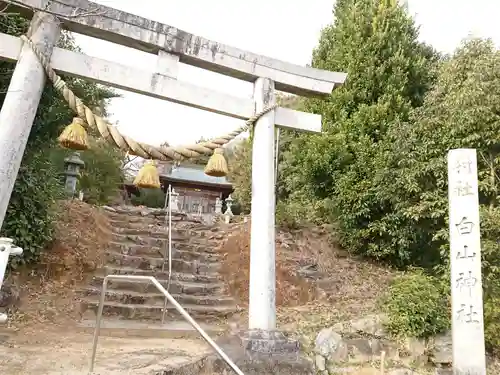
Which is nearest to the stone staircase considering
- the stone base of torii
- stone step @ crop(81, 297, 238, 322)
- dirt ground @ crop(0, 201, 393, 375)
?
stone step @ crop(81, 297, 238, 322)

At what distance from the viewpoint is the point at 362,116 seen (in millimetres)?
10102

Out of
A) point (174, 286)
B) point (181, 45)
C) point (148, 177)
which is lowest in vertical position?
point (174, 286)

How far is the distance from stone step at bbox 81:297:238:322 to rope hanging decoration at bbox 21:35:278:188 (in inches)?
101

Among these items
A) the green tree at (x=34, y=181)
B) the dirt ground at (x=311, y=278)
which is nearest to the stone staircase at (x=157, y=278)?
the dirt ground at (x=311, y=278)

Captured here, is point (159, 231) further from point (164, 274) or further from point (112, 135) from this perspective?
point (112, 135)

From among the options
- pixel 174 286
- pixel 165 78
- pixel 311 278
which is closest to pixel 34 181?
pixel 174 286

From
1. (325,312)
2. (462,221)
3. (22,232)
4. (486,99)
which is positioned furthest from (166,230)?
(486,99)

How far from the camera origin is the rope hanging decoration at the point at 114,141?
4.14 meters

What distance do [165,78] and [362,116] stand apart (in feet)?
21.9

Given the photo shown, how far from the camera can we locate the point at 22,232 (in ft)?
19.2

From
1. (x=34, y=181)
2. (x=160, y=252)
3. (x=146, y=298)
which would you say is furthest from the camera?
(x=160, y=252)

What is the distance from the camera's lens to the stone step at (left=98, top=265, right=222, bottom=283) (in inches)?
273

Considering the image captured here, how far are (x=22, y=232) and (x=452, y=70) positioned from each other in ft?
27.9

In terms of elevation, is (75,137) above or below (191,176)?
below
